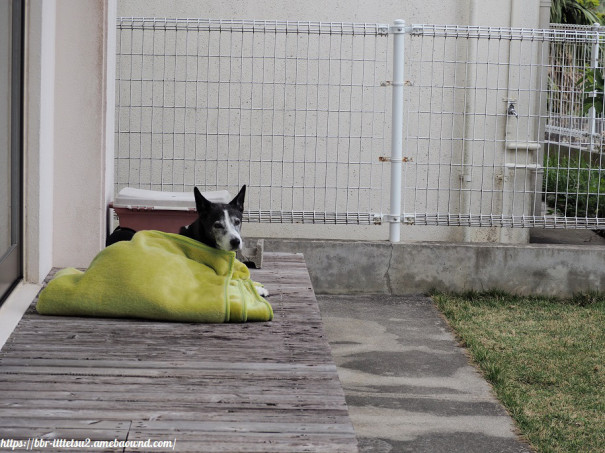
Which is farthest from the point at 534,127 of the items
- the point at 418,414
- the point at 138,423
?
the point at 138,423

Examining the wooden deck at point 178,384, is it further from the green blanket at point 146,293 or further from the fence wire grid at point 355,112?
the fence wire grid at point 355,112

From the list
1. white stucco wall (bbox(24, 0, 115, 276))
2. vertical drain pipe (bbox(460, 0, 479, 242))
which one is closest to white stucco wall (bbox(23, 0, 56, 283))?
white stucco wall (bbox(24, 0, 115, 276))

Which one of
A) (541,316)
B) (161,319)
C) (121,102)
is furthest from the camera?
(121,102)

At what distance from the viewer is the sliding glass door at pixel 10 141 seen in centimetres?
442

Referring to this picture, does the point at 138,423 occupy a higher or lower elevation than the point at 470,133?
lower

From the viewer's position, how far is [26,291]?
4.76 meters

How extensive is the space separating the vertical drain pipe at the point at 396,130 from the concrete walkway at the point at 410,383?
2.23 ft

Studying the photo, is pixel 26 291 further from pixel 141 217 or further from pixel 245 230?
pixel 245 230

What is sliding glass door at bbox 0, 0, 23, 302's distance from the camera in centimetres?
442

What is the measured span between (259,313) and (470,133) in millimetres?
4423

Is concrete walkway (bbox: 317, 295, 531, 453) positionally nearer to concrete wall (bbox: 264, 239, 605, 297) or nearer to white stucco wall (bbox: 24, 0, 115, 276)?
concrete wall (bbox: 264, 239, 605, 297)

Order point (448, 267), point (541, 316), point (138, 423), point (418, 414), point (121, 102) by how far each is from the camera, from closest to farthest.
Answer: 1. point (138, 423)
2. point (418, 414)
3. point (541, 316)
4. point (448, 267)
5. point (121, 102)

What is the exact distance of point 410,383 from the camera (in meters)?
5.28

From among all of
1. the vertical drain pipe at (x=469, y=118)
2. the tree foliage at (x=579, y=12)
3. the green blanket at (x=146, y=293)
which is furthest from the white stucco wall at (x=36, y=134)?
the tree foliage at (x=579, y=12)
